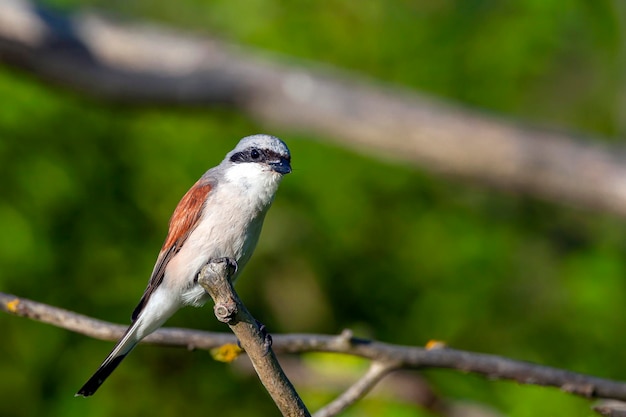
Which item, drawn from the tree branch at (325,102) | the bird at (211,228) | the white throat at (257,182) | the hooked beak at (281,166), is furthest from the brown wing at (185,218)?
the tree branch at (325,102)

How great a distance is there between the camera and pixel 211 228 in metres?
2.84

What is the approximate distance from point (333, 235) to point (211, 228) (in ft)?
8.07

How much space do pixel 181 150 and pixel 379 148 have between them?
137cm

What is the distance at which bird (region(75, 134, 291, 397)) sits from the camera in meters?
2.76

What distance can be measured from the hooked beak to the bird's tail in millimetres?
709

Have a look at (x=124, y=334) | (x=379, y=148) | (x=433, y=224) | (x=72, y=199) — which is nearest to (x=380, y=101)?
(x=379, y=148)

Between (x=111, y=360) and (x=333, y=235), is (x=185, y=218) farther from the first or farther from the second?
(x=333, y=235)

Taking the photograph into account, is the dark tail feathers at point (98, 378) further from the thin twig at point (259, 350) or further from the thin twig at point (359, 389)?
the thin twig at point (259, 350)

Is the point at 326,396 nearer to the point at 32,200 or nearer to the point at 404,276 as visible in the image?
the point at 404,276

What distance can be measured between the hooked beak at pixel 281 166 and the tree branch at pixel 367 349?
650mm

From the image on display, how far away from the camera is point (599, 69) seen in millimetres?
7285

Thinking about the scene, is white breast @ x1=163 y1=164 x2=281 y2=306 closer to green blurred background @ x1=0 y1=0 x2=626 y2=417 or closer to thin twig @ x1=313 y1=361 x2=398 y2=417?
thin twig @ x1=313 y1=361 x2=398 y2=417

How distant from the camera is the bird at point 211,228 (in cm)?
276

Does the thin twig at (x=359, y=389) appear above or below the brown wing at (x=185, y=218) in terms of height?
below
